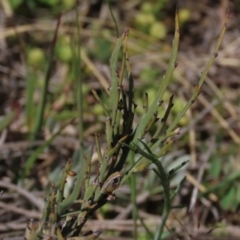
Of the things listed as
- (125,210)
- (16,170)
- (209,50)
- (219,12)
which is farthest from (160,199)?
(219,12)

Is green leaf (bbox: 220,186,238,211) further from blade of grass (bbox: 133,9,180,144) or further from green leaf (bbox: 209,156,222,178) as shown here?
blade of grass (bbox: 133,9,180,144)

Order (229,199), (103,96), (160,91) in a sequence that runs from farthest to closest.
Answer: (229,199) → (103,96) → (160,91)

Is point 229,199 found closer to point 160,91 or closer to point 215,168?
point 215,168

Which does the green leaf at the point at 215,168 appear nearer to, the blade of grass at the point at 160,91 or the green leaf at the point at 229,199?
the green leaf at the point at 229,199

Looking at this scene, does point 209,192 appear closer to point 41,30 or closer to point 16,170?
point 16,170

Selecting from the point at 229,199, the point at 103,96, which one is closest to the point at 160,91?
the point at 103,96

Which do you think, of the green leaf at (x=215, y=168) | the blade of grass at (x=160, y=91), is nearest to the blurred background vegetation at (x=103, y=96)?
the green leaf at (x=215, y=168)

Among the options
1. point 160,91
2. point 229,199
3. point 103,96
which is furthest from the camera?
point 229,199

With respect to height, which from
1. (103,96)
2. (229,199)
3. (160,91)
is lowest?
(229,199)
